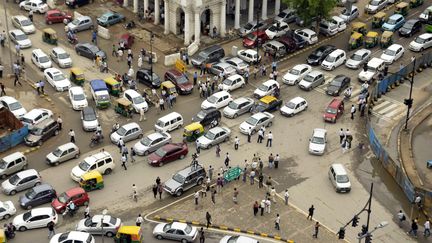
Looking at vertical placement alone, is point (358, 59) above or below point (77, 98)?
below

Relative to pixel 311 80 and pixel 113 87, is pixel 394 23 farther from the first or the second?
pixel 113 87

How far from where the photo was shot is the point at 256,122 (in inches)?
2611

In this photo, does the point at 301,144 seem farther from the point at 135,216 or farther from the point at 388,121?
the point at 135,216

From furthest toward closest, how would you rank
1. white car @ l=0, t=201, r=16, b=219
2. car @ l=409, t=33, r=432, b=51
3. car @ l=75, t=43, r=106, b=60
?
car @ l=409, t=33, r=432, b=51 < car @ l=75, t=43, r=106, b=60 < white car @ l=0, t=201, r=16, b=219

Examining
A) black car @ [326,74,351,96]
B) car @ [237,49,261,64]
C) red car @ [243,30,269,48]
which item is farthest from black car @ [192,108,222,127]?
red car @ [243,30,269,48]

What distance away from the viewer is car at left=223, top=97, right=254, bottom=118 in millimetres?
68625

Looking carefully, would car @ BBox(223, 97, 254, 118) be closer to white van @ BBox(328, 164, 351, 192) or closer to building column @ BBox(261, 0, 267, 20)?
white van @ BBox(328, 164, 351, 192)

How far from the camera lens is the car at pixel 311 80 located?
73750mm

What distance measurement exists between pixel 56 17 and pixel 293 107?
109 ft

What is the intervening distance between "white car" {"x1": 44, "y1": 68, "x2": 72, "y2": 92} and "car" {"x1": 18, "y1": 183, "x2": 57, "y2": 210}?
17.8 meters

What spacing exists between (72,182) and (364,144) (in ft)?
84.1

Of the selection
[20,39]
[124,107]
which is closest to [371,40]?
[124,107]

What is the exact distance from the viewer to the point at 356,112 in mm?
70438

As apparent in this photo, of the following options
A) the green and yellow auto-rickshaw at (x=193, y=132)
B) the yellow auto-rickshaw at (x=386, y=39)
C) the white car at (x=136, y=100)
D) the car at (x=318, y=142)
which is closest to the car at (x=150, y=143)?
the green and yellow auto-rickshaw at (x=193, y=132)
